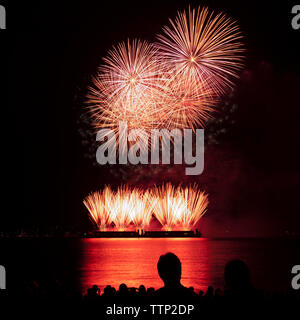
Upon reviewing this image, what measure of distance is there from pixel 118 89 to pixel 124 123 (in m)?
3.88

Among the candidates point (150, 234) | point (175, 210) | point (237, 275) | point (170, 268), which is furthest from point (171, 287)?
point (150, 234)

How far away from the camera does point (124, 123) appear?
37969 mm

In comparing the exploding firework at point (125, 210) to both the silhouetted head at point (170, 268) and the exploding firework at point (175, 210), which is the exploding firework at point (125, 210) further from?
the silhouetted head at point (170, 268)

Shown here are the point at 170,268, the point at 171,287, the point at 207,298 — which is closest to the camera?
the point at 170,268

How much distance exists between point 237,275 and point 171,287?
0.88 metres

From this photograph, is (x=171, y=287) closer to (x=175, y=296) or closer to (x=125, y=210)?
(x=175, y=296)

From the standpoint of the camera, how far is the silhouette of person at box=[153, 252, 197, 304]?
610cm

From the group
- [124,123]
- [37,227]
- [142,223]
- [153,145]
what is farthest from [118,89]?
[37,227]

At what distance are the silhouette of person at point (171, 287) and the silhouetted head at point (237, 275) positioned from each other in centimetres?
57

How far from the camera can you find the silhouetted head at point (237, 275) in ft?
19.3

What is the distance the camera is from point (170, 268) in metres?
6.09

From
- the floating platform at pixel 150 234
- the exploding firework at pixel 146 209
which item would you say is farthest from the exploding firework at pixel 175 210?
the floating platform at pixel 150 234

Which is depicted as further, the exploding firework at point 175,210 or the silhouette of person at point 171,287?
the exploding firework at point 175,210
